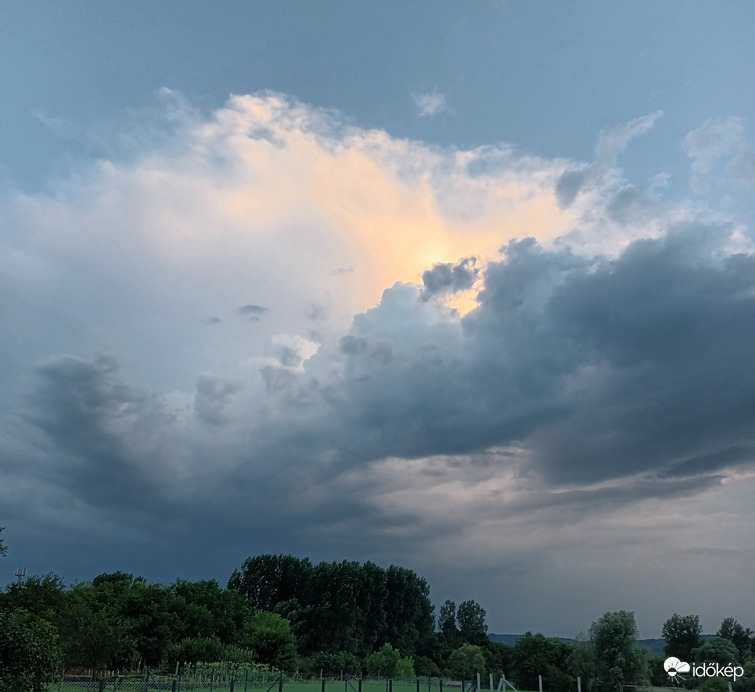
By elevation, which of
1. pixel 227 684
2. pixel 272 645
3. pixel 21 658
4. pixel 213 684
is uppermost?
pixel 21 658

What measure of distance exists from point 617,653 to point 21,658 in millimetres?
66525

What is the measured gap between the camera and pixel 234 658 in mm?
74062

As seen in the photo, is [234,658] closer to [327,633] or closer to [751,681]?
[327,633]

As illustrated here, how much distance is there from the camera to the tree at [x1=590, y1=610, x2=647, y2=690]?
222ft

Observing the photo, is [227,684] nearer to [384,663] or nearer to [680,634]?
[384,663]

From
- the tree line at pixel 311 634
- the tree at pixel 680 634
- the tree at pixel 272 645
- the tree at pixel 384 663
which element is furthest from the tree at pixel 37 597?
→ the tree at pixel 680 634

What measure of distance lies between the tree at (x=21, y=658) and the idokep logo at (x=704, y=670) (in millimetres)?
71593

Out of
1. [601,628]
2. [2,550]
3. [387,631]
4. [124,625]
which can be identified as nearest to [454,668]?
[387,631]

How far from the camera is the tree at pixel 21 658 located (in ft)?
49.4

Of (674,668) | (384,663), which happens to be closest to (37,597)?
(384,663)

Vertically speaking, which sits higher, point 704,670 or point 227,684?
point 227,684

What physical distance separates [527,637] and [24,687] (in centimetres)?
10732

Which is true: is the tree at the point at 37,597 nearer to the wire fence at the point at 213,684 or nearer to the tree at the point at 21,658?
the wire fence at the point at 213,684

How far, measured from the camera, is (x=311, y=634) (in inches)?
4296
